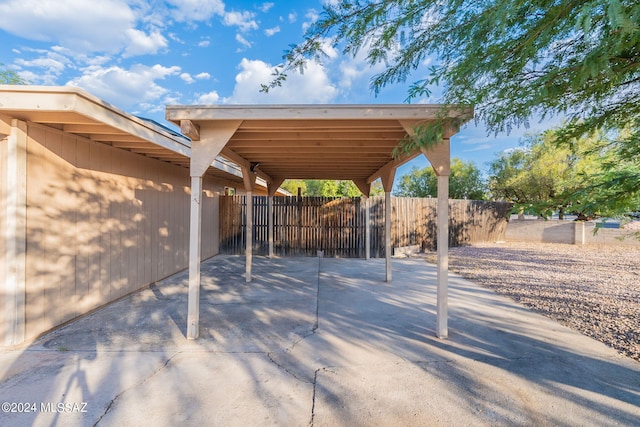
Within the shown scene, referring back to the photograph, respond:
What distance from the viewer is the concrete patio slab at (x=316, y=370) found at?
5.74 feet

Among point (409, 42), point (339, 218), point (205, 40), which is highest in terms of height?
point (205, 40)

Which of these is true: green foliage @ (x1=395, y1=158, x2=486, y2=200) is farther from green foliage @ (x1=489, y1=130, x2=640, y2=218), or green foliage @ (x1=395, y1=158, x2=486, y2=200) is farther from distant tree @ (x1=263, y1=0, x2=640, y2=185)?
distant tree @ (x1=263, y1=0, x2=640, y2=185)

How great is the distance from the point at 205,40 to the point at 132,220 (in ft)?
20.6

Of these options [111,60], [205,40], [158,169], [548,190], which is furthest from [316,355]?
[111,60]

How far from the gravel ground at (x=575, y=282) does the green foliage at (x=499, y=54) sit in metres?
2.33

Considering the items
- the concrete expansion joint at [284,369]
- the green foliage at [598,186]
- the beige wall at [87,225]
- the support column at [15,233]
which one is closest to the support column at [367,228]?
the green foliage at [598,186]

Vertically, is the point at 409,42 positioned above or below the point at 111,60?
below

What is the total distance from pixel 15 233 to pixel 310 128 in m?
3.11

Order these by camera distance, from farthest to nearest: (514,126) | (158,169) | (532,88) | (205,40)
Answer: (205,40), (158,169), (514,126), (532,88)

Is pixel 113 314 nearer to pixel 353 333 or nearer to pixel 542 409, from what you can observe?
pixel 353 333

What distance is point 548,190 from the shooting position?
11.8m

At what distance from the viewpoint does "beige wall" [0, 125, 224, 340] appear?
280 cm

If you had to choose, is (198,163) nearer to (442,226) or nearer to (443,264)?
(442,226)

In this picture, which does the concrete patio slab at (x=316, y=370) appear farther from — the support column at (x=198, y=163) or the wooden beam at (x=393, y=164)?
the wooden beam at (x=393, y=164)
